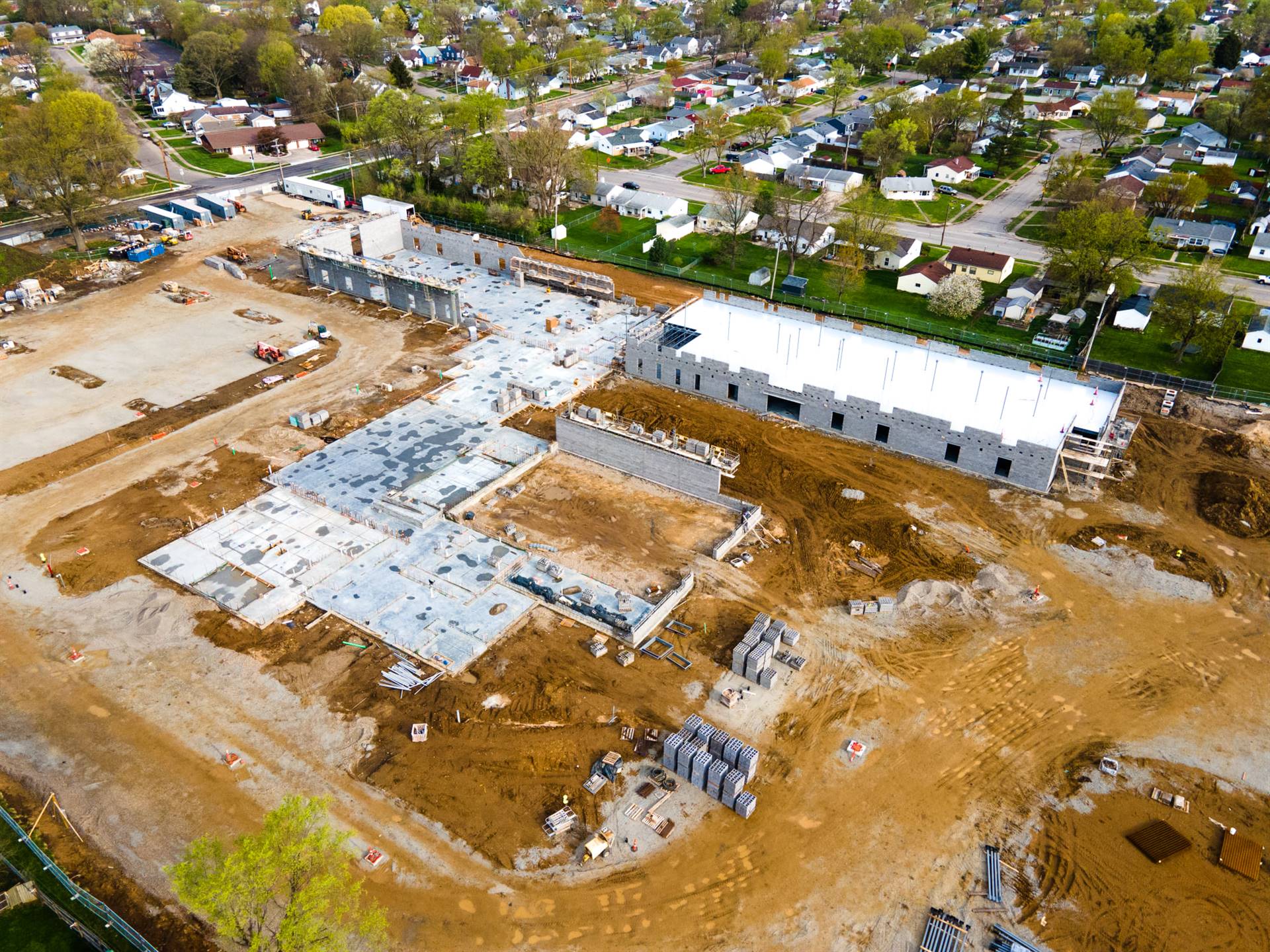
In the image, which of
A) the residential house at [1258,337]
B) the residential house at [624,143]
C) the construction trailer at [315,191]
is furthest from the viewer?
the residential house at [624,143]

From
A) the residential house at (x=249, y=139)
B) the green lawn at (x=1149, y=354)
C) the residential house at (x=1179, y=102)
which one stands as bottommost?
the green lawn at (x=1149, y=354)

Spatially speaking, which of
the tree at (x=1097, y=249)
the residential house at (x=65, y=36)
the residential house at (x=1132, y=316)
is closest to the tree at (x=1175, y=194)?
the tree at (x=1097, y=249)

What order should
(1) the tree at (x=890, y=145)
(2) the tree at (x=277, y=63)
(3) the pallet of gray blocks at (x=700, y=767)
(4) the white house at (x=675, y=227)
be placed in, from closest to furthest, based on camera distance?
(3) the pallet of gray blocks at (x=700, y=767) → (4) the white house at (x=675, y=227) → (1) the tree at (x=890, y=145) → (2) the tree at (x=277, y=63)

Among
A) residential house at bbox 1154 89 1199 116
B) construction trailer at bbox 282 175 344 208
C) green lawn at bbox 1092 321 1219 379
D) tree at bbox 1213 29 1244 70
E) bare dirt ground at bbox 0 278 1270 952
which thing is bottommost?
bare dirt ground at bbox 0 278 1270 952

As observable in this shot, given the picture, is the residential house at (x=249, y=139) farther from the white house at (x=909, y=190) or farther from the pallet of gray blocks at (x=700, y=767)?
the pallet of gray blocks at (x=700, y=767)

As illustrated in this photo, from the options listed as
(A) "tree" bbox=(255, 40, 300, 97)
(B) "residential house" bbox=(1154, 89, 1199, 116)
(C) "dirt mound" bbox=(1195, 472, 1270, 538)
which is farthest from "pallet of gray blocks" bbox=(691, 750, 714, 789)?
(B) "residential house" bbox=(1154, 89, 1199, 116)

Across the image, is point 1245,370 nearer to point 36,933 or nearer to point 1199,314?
point 1199,314

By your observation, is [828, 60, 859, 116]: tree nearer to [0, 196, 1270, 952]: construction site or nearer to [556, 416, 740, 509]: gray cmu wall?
[0, 196, 1270, 952]: construction site
